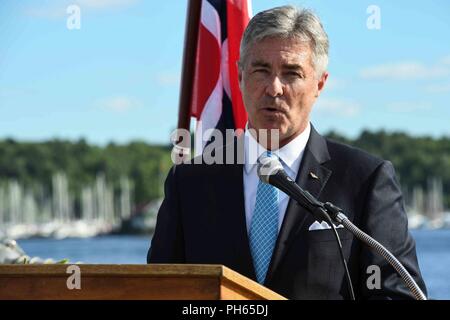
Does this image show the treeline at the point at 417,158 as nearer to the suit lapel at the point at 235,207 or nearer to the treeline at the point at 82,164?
the treeline at the point at 82,164

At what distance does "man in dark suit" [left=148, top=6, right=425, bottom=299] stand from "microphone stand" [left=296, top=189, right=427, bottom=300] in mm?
407

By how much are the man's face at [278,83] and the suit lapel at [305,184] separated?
17 centimetres

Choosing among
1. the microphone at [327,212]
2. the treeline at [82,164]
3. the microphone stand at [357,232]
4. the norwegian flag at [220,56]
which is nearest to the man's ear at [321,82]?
the microphone at [327,212]

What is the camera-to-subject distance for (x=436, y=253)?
268 ft

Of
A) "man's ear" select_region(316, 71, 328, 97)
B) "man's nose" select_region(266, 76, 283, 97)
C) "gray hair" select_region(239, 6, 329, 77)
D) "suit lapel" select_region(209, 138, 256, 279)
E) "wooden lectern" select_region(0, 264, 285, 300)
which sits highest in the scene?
"gray hair" select_region(239, 6, 329, 77)

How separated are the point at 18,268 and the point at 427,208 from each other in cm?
11903

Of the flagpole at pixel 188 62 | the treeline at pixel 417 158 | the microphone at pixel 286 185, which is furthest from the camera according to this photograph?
the treeline at pixel 417 158

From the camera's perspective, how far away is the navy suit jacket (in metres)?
5.23

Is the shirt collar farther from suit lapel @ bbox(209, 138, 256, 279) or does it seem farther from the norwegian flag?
the norwegian flag

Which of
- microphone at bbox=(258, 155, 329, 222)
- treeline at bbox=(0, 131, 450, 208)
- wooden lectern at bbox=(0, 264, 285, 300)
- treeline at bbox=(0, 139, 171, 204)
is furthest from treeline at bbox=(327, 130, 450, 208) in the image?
wooden lectern at bbox=(0, 264, 285, 300)

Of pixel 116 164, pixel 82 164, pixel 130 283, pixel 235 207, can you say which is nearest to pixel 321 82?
pixel 235 207

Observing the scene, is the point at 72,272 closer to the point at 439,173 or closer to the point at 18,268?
the point at 18,268

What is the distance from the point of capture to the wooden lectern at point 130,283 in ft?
13.4
